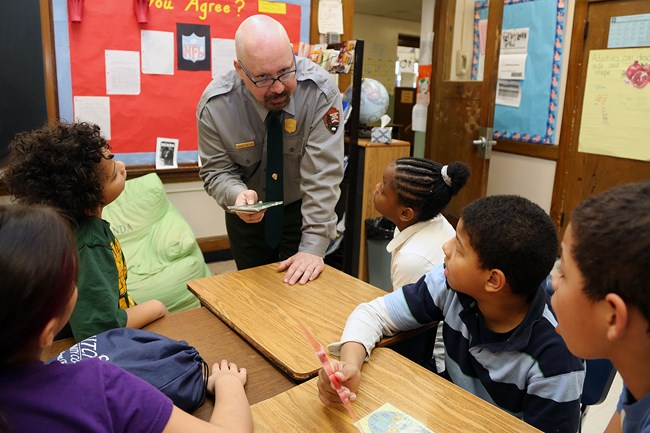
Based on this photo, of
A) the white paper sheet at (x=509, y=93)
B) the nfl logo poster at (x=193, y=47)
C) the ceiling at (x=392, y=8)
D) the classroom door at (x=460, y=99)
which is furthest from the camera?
the ceiling at (x=392, y=8)

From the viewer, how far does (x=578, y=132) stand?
4.06m

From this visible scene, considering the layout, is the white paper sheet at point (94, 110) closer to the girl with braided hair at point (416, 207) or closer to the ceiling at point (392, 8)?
the girl with braided hair at point (416, 207)

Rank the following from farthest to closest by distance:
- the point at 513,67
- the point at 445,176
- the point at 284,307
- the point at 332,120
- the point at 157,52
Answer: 1. the point at 513,67
2. the point at 157,52
3. the point at 332,120
4. the point at 445,176
5. the point at 284,307

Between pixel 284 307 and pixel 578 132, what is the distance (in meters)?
3.52

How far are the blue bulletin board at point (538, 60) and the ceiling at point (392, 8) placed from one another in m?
3.46

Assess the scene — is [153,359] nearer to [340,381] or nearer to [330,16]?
[340,381]

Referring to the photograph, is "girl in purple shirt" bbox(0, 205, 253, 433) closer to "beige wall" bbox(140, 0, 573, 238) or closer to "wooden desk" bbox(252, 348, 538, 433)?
"wooden desk" bbox(252, 348, 538, 433)

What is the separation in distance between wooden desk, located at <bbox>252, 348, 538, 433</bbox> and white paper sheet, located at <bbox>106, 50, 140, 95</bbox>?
9.46 ft

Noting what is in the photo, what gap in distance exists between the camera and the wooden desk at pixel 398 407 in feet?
3.03

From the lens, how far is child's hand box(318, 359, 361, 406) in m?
0.98

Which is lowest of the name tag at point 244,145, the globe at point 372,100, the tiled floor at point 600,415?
the tiled floor at point 600,415

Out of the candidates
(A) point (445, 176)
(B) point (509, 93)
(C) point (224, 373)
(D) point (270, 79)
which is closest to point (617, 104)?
(B) point (509, 93)

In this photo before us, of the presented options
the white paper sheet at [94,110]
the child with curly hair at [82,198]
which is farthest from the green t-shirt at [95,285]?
the white paper sheet at [94,110]

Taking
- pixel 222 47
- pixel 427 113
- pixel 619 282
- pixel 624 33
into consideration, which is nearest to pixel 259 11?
pixel 222 47
